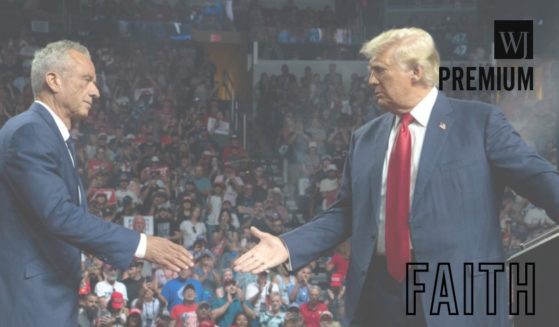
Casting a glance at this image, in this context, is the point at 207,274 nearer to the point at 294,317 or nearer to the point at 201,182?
the point at 294,317

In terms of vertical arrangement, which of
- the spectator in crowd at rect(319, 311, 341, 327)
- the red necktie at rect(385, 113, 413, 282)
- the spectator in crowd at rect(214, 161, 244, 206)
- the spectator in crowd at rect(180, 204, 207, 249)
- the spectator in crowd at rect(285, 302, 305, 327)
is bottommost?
the spectator in crowd at rect(319, 311, 341, 327)

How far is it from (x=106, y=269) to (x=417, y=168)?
693 cm

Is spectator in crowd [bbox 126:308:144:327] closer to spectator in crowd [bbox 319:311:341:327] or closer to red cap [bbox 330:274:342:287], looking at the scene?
spectator in crowd [bbox 319:311:341:327]

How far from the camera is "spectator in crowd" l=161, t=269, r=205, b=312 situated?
9.38 meters

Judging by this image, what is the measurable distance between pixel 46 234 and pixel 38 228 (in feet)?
0.11

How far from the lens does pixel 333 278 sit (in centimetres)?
1041

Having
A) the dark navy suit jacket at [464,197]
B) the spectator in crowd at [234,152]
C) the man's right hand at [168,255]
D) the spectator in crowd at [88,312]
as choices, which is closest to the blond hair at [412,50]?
the dark navy suit jacket at [464,197]

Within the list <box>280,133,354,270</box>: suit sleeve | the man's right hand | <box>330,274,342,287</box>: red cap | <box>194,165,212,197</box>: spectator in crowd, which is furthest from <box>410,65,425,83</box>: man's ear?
<box>194,165,212,197</box>: spectator in crowd

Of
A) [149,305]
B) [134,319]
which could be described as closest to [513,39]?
[149,305]

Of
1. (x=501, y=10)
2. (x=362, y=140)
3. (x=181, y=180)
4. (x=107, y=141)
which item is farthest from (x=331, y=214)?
(x=501, y=10)

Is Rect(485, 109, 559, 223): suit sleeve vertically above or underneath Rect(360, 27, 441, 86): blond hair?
underneath

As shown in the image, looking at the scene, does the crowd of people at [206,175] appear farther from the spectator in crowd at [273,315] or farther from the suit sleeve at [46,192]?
the suit sleeve at [46,192]

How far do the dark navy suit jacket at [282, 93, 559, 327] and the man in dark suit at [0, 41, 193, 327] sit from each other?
0.85m

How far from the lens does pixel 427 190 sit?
3229 millimetres
